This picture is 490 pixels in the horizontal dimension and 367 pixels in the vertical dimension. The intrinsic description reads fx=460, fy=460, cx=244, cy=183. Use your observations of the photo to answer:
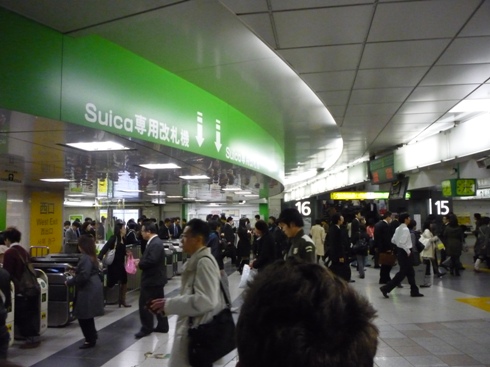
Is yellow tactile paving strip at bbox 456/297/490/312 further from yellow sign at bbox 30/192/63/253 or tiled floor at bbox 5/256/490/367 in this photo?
yellow sign at bbox 30/192/63/253

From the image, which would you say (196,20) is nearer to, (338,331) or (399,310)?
Answer: (338,331)

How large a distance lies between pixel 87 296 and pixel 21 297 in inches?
42.9

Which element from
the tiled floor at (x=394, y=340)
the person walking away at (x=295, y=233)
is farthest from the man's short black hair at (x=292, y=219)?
→ the tiled floor at (x=394, y=340)

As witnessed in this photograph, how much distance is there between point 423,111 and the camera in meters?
8.66

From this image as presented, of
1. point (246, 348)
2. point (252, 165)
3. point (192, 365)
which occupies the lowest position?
point (192, 365)

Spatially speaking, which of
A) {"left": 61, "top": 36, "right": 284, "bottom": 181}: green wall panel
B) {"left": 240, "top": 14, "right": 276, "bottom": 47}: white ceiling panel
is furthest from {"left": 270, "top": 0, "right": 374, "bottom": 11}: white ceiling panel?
{"left": 61, "top": 36, "right": 284, "bottom": 181}: green wall panel

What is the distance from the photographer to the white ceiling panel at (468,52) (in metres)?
5.00

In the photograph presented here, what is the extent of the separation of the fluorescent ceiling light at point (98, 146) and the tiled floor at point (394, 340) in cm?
248

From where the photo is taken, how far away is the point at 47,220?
1337 centimetres

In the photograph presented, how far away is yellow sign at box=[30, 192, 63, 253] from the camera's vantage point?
12.9 metres

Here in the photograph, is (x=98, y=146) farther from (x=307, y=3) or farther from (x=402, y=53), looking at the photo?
(x=402, y=53)

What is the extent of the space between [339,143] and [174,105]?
8340mm

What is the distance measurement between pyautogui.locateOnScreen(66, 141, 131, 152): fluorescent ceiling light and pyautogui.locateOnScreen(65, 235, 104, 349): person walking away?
122cm

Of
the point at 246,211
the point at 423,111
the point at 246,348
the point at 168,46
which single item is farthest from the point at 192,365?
the point at 246,211
